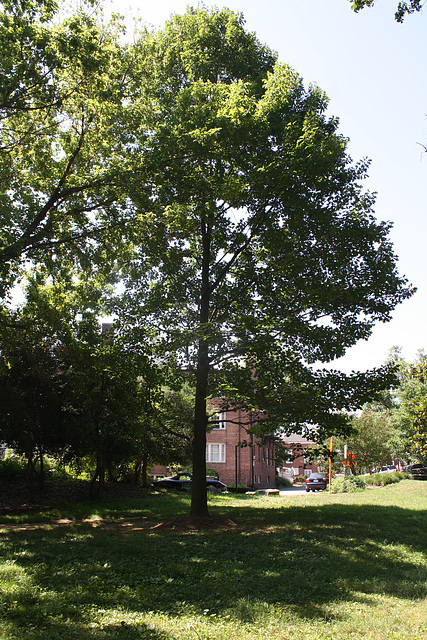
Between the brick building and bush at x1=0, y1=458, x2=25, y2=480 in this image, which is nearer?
bush at x1=0, y1=458, x2=25, y2=480

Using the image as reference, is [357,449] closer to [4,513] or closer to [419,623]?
[4,513]

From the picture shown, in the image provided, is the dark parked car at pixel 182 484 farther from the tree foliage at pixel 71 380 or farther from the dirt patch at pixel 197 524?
the dirt patch at pixel 197 524

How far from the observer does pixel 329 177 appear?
14.4 metres

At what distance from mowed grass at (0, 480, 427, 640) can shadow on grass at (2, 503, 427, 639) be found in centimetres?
2

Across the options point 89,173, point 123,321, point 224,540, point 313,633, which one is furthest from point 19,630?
point 89,173

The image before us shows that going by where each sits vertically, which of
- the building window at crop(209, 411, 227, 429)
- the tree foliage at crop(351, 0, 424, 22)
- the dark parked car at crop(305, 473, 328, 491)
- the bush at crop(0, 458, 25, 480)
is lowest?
the dark parked car at crop(305, 473, 328, 491)

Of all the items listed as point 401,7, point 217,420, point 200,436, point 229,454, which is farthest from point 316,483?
point 401,7

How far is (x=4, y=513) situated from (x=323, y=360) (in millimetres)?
11075

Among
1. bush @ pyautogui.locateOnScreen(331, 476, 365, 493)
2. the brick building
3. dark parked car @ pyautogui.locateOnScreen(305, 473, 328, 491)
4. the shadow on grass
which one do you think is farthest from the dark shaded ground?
dark parked car @ pyautogui.locateOnScreen(305, 473, 328, 491)

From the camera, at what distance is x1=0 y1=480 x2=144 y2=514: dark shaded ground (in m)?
16.2

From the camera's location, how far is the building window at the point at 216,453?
136 ft

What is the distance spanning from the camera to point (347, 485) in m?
29.5

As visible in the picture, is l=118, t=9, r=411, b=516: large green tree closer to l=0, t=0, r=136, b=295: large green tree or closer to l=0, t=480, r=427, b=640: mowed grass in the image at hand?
l=0, t=0, r=136, b=295: large green tree

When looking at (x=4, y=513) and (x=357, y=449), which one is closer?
(x=4, y=513)
